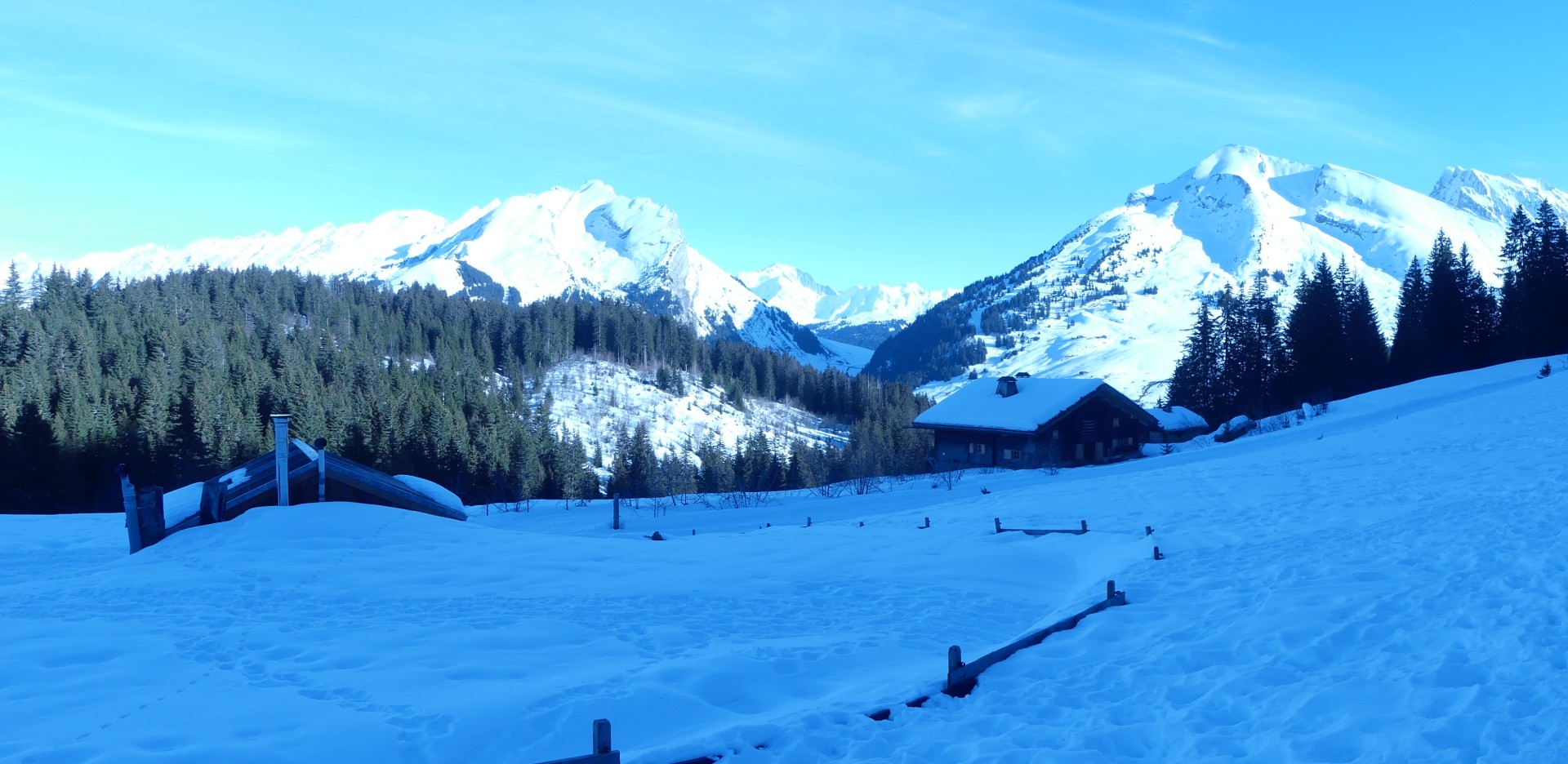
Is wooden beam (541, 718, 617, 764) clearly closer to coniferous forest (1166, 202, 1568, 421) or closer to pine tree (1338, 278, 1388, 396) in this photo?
coniferous forest (1166, 202, 1568, 421)

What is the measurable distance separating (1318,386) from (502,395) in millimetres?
80619

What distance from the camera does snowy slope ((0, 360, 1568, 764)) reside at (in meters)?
6.43

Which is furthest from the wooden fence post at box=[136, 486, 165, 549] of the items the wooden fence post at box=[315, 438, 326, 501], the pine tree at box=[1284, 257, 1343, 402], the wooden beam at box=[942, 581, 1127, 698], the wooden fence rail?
the pine tree at box=[1284, 257, 1343, 402]

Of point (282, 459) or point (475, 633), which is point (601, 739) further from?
point (282, 459)

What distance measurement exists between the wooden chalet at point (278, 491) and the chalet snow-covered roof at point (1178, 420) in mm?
45845

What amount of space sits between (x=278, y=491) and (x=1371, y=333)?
61832mm

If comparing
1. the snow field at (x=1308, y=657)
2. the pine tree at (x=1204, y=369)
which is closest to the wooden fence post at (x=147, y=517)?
the snow field at (x=1308, y=657)

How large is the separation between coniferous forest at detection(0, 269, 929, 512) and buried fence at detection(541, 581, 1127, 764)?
165 feet

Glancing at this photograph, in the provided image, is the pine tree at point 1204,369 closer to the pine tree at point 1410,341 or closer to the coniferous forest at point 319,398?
the pine tree at point 1410,341

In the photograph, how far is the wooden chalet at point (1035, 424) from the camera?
1774 inches

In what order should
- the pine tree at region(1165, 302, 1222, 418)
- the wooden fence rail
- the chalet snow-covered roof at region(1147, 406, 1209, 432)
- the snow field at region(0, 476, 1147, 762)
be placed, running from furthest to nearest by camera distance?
the pine tree at region(1165, 302, 1222, 418) < the chalet snow-covered roof at region(1147, 406, 1209, 432) < the wooden fence rail < the snow field at region(0, 476, 1147, 762)

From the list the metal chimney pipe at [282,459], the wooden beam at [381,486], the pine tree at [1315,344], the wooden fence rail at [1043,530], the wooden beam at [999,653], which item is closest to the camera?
the wooden beam at [999,653]

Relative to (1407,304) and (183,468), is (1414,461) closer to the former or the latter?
(1407,304)

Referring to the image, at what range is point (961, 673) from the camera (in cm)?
771
